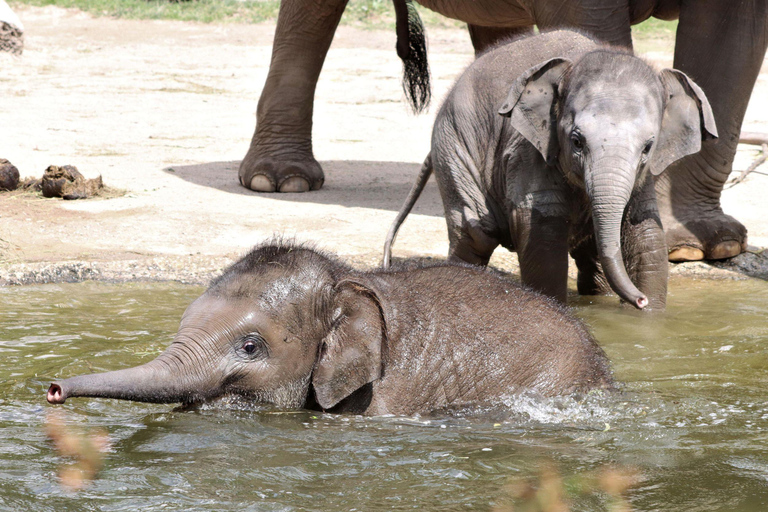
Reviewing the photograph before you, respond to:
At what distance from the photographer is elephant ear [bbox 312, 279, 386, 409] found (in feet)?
12.7

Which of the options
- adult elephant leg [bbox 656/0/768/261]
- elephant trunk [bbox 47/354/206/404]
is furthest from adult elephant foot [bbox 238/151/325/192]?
elephant trunk [bbox 47/354/206/404]

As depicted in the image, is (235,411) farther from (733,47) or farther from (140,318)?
(733,47)

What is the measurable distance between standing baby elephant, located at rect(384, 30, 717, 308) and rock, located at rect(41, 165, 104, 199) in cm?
282

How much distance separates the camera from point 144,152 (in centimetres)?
1035

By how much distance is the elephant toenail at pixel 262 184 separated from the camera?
29.5 feet

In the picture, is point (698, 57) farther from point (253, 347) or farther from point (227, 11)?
point (227, 11)

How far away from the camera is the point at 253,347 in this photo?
3.88 m

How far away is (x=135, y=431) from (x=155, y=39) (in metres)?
17.4

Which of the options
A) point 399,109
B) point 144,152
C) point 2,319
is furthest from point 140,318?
point 399,109

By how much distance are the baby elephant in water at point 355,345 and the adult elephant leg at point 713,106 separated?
8.79 ft

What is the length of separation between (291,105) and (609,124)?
497 cm


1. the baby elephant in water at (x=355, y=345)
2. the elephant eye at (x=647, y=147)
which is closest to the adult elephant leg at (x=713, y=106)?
the elephant eye at (x=647, y=147)

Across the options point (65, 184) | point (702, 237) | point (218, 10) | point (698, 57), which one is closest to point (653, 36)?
point (218, 10)

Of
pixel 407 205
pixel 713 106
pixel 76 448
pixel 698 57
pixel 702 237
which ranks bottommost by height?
pixel 76 448
